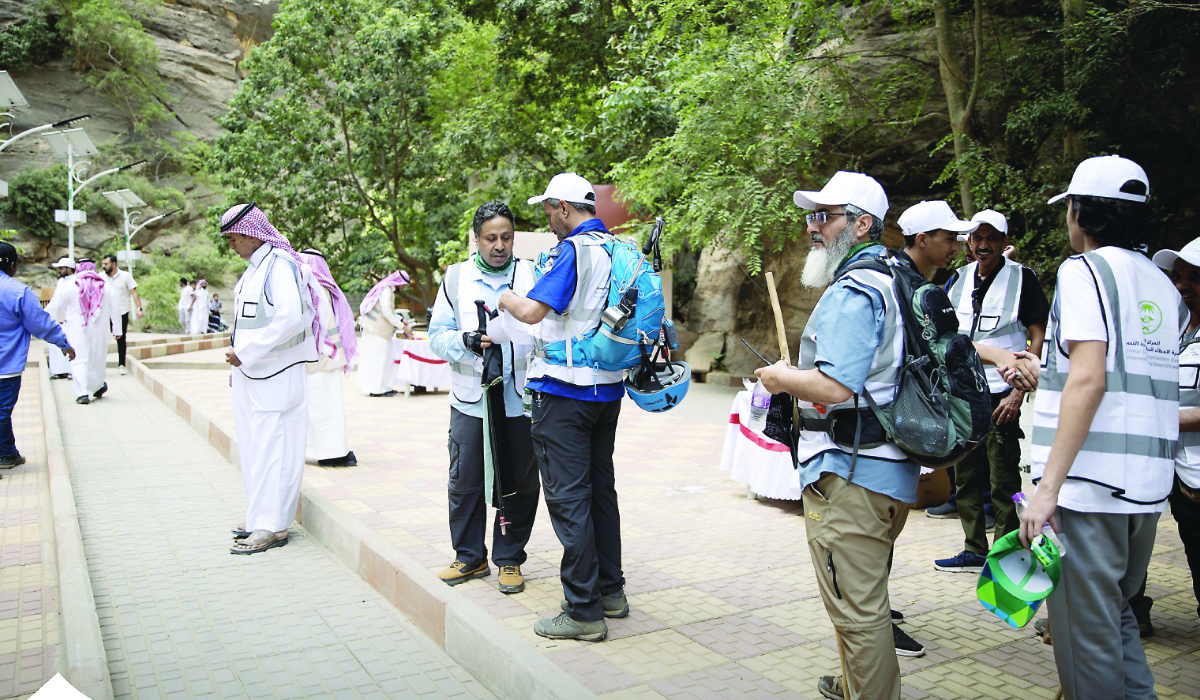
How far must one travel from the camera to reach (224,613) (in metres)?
4.42

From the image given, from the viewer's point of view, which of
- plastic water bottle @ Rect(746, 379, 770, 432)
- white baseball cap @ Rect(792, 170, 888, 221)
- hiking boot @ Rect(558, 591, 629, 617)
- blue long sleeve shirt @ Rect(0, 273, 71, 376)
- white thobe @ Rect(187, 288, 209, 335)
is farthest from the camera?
white thobe @ Rect(187, 288, 209, 335)

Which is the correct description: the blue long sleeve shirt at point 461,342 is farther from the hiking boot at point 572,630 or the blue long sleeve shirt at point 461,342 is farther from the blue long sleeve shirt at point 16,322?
the blue long sleeve shirt at point 16,322

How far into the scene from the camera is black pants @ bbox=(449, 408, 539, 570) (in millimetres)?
4500

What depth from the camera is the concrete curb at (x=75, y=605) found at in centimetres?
327

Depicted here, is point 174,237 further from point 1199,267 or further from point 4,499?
point 1199,267

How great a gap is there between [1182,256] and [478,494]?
3487 millimetres

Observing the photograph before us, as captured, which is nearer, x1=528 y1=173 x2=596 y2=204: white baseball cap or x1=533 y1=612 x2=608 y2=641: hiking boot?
x1=533 y1=612 x2=608 y2=641: hiking boot

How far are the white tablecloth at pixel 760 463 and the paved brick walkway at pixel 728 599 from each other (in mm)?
189

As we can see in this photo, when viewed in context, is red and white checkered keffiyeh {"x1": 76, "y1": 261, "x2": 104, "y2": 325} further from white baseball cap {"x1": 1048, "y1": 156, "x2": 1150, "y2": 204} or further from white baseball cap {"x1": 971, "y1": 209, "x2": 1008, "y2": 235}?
white baseball cap {"x1": 1048, "y1": 156, "x2": 1150, "y2": 204}

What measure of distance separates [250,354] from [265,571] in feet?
4.44

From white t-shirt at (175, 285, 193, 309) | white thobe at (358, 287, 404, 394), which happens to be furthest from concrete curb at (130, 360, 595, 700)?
white t-shirt at (175, 285, 193, 309)

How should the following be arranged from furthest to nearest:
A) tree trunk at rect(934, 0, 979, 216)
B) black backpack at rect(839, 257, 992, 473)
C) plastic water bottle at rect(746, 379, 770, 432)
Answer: tree trunk at rect(934, 0, 979, 216) < plastic water bottle at rect(746, 379, 770, 432) < black backpack at rect(839, 257, 992, 473)

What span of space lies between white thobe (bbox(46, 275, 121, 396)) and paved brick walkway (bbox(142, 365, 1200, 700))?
6.88m

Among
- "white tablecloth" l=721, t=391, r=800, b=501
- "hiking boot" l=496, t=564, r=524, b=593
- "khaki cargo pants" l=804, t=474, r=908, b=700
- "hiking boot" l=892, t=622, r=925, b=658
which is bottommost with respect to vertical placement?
"hiking boot" l=496, t=564, r=524, b=593
